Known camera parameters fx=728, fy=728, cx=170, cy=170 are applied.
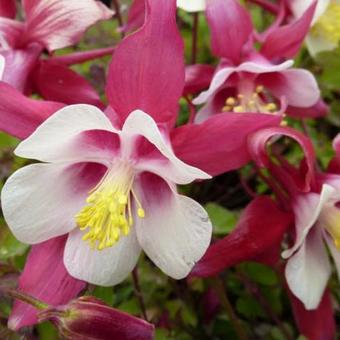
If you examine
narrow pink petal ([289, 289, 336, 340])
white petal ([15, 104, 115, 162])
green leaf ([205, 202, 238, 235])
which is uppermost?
white petal ([15, 104, 115, 162])

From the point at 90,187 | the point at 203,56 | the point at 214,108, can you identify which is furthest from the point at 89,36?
the point at 90,187

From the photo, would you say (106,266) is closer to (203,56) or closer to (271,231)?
(271,231)

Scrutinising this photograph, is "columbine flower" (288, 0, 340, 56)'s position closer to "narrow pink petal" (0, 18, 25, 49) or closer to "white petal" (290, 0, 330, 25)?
"white petal" (290, 0, 330, 25)

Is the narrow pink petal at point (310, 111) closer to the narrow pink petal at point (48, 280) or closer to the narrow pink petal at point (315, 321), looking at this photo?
the narrow pink petal at point (315, 321)

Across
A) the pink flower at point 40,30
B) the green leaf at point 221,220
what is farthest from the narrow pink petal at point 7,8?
the green leaf at point 221,220

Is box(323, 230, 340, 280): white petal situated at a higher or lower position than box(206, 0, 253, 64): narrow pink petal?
lower

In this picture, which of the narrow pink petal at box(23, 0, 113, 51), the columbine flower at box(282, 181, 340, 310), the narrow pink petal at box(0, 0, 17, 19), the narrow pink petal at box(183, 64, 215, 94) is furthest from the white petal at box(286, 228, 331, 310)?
the narrow pink petal at box(0, 0, 17, 19)

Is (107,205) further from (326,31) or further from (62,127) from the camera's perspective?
(326,31)
